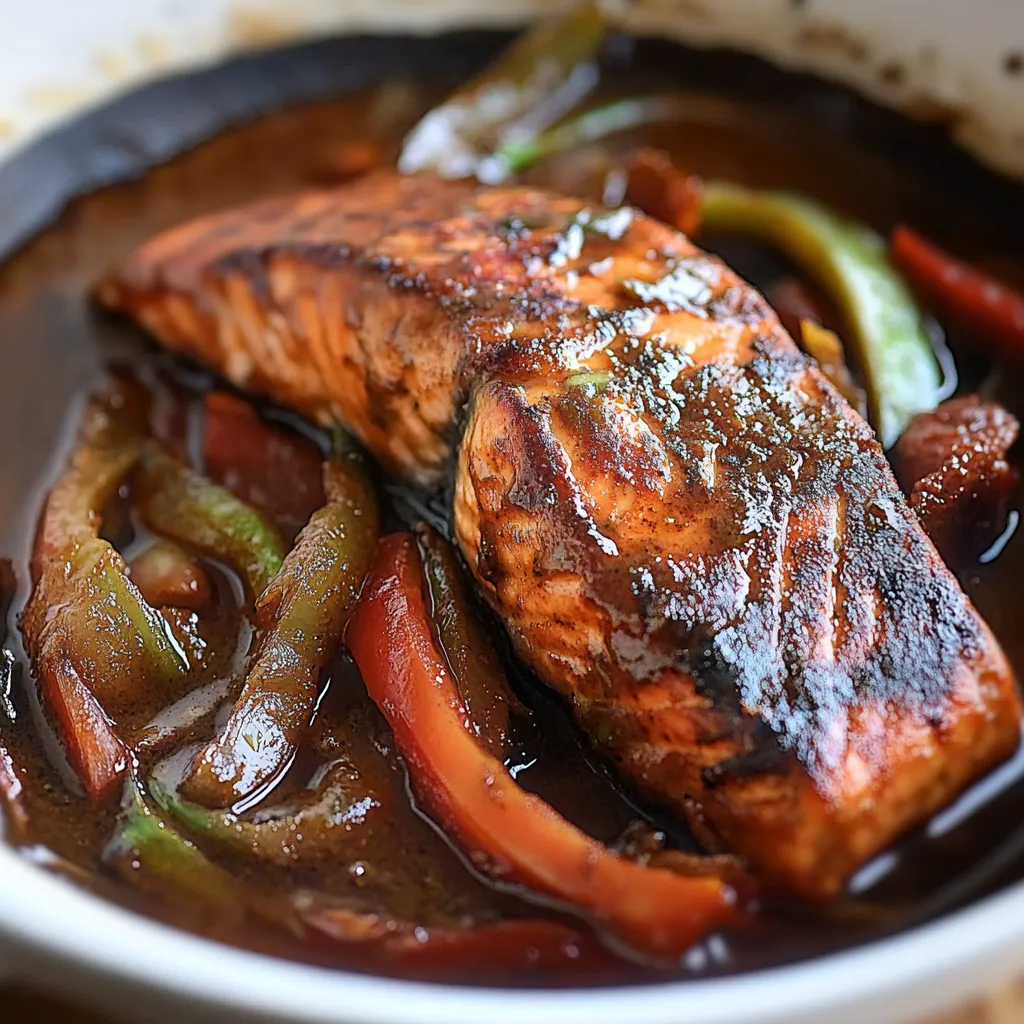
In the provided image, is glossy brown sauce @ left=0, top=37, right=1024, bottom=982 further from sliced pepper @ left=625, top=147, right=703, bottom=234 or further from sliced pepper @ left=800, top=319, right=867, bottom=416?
sliced pepper @ left=800, top=319, right=867, bottom=416

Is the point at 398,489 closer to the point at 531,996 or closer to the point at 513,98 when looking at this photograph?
the point at 531,996

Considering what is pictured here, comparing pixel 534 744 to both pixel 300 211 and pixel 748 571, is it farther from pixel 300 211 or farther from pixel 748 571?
pixel 300 211

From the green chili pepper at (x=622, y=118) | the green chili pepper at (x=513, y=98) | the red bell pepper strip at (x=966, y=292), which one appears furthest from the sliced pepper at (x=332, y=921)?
the green chili pepper at (x=622, y=118)

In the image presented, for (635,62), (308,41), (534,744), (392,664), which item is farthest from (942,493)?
(308,41)

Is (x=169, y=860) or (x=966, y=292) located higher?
(x=966, y=292)

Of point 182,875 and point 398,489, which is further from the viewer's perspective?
point 398,489

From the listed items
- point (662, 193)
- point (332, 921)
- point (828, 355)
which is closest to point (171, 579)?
point (332, 921)

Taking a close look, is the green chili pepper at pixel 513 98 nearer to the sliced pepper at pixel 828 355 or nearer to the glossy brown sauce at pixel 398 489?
the glossy brown sauce at pixel 398 489

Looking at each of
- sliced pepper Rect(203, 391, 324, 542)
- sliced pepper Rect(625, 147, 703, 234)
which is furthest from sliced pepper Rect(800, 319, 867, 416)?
sliced pepper Rect(203, 391, 324, 542)
